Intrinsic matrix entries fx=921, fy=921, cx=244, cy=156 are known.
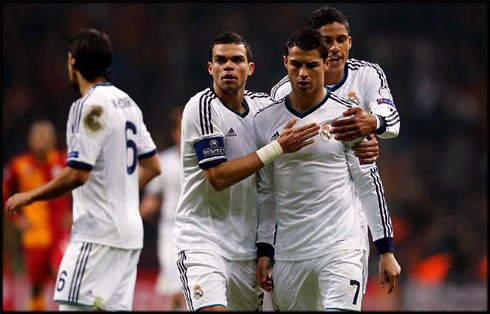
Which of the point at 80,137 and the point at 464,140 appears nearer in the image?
the point at 80,137

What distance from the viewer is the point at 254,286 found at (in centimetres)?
536

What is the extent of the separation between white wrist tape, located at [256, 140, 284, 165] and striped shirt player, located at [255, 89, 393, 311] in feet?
0.57

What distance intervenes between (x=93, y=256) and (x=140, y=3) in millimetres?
11214

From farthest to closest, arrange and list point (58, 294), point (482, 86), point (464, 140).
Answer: point (482, 86)
point (464, 140)
point (58, 294)

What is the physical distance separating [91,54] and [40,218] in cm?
494

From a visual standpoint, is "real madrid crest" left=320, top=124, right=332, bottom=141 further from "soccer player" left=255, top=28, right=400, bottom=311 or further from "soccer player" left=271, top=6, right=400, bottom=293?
"soccer player" left=271, top=6, right=400, bottom=293

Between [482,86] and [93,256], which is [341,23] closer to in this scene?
[93,256]

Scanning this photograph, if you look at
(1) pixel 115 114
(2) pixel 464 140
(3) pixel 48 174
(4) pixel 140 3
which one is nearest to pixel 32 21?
(4) pixel 140 3

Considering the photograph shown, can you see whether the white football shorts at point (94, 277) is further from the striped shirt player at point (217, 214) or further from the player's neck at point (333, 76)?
the player's neck at point (333, 76)

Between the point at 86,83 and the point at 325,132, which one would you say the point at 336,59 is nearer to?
the point at 325,132

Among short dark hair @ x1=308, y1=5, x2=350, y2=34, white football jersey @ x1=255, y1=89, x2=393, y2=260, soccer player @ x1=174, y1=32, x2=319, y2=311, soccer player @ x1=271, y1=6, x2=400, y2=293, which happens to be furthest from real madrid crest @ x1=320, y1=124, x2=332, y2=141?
short dark hair @ x1=308, y1=5, x2=350, y2=34

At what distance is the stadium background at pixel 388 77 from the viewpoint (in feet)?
41.9

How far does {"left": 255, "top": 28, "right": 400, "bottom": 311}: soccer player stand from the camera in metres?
5.05

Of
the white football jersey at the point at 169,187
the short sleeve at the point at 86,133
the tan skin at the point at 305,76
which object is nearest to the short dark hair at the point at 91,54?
the short sleeve at the point at 86,133
